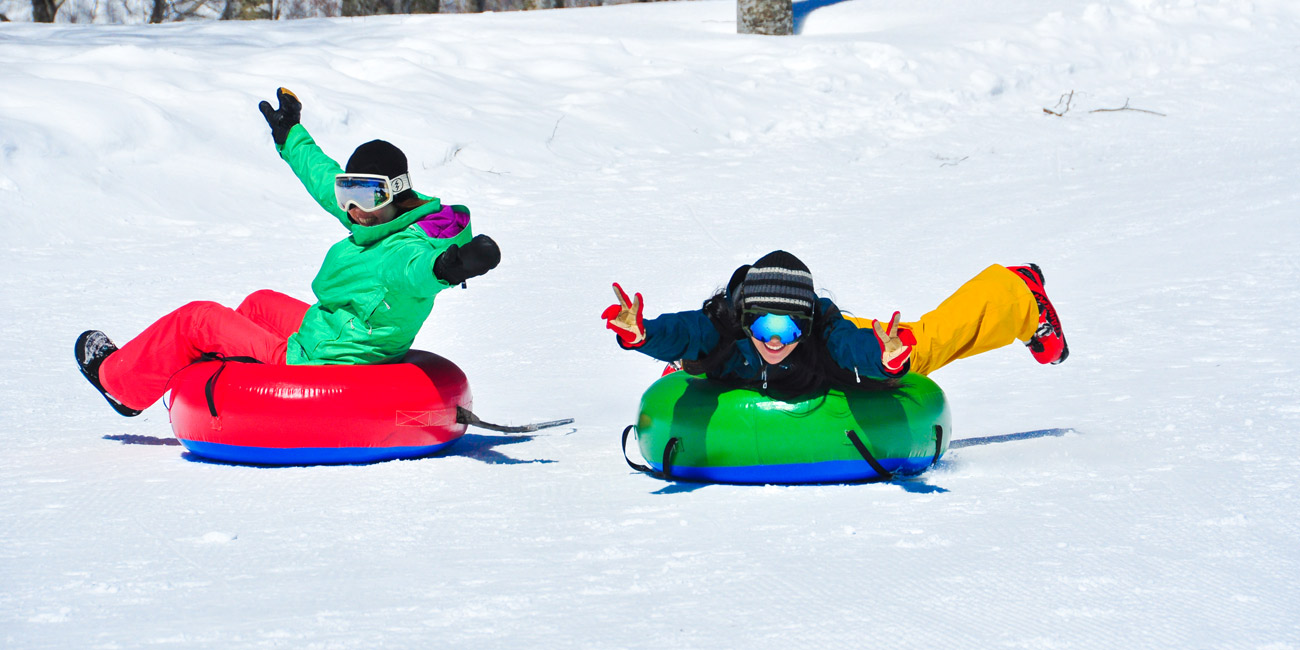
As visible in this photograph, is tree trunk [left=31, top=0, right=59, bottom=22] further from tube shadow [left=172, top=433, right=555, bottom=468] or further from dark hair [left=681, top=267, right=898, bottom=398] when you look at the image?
dark hair [left=681, top=267, right=898, bottom=398]

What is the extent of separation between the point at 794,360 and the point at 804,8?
1130 centimetres

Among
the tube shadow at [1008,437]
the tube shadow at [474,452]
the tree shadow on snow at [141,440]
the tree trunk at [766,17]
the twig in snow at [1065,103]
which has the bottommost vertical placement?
the tree shadow on snow at [141,440]

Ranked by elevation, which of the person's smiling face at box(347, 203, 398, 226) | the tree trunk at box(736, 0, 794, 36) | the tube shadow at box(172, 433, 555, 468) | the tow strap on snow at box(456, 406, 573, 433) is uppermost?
the tree trunk at box(736, 0, 794, 36)

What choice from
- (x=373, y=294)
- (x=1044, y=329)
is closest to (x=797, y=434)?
(x=1044, y=329)

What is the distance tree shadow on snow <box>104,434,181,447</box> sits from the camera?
471 centimetres

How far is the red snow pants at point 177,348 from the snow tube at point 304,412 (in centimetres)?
14

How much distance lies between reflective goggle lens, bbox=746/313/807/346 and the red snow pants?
1907 mm

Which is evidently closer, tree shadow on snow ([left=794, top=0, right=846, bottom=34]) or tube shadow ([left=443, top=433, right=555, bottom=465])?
tube shadow ([left=443, top=433, right=555, bottom=465])

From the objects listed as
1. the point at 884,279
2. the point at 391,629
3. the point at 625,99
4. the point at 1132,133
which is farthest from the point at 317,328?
the point at 1132,133

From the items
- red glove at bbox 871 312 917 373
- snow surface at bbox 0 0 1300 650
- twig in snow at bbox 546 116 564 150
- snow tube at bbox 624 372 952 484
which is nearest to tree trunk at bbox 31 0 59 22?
snow surface at bbox 0 0 1300 650

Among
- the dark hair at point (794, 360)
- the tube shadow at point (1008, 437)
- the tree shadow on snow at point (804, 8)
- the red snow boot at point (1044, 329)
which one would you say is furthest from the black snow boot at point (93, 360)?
the tree shadow on snow at point (804, 8)

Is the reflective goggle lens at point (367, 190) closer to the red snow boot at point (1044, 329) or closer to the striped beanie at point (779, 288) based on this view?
the striped beanie at point (779, 288)

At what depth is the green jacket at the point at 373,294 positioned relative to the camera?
4.24m

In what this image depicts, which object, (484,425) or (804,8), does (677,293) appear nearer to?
(484,425)
